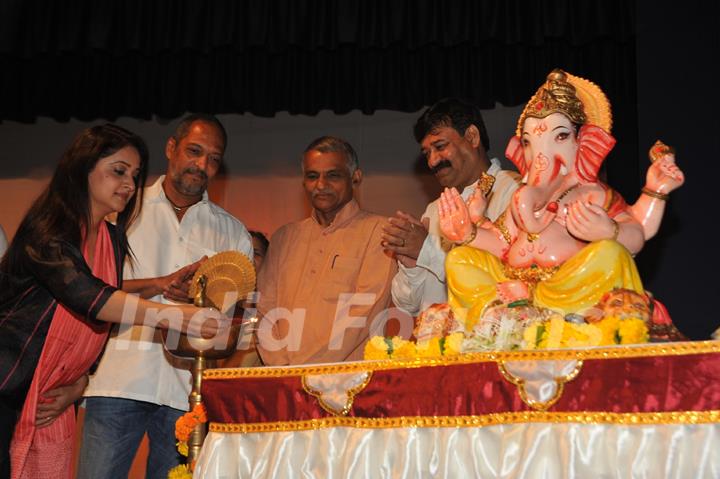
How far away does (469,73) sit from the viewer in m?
4.79

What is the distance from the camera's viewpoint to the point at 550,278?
2414 mm

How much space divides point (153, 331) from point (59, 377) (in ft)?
2.60

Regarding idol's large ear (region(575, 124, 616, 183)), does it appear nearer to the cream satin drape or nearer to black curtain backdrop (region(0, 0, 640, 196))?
the cream satin drape

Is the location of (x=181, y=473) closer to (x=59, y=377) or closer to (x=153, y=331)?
(x=59, y=377)

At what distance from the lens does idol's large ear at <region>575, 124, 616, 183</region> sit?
2.56m

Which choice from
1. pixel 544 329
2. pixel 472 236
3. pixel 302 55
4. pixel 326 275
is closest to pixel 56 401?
pixel 326 275

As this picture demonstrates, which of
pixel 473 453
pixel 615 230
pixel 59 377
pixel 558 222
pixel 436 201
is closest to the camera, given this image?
pixel 473 453

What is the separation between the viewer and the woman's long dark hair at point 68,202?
2793 mm

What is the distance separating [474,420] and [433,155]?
163cm

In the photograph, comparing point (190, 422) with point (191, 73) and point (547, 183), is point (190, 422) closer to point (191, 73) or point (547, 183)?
point (547, 183)

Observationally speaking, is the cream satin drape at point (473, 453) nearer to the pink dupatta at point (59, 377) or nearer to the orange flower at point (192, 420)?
the orange flower at point (192, 420)

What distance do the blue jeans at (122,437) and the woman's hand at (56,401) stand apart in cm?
33

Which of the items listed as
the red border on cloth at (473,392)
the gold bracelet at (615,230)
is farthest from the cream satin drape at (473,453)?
the gold bracelet at (615,230)

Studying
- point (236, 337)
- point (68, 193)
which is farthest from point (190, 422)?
point (68, 193)
